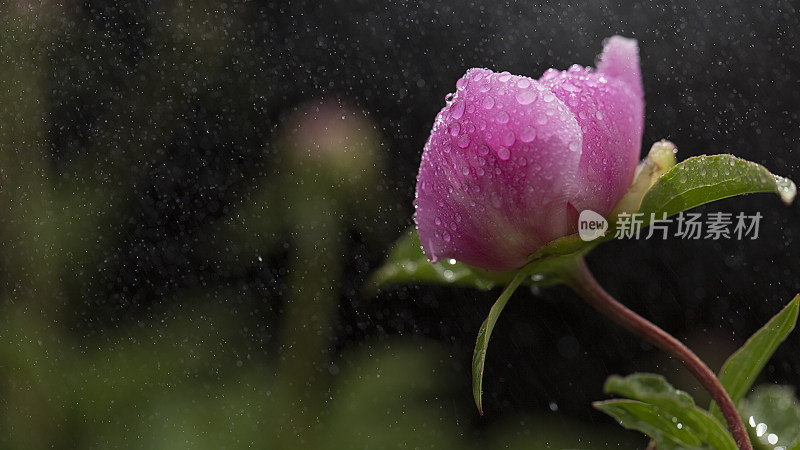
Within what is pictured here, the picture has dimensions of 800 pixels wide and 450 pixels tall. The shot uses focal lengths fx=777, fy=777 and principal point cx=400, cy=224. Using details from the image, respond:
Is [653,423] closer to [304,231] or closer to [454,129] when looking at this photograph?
[454,129]

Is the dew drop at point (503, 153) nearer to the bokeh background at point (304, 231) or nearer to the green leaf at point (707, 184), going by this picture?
the green leaf at point (707, 184)

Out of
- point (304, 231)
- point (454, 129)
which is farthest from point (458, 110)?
point (304, 231)

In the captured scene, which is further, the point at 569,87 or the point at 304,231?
the point at 304,231

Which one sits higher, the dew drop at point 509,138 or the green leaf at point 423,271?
the dew drop at point 509,138

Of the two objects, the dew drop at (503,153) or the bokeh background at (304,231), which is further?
the bokeh background at (304,231)

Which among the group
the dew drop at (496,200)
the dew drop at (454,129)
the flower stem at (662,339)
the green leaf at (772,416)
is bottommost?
the green leaf at (772,416)

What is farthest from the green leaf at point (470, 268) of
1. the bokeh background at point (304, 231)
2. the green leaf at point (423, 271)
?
the bokeh background at point (304, 231)

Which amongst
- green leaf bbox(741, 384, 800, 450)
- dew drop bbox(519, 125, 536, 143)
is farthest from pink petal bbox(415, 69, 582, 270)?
green leaf bbox(741, 384, 800, 450)

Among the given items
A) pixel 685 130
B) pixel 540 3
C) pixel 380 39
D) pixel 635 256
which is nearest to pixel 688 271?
pixel 635 256
